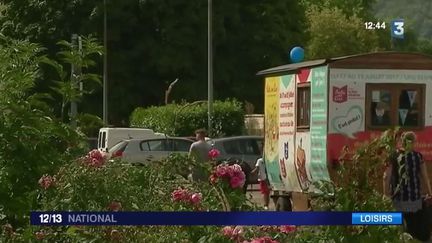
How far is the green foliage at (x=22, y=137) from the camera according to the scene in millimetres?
8977

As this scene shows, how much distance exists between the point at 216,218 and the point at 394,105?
12595 mm

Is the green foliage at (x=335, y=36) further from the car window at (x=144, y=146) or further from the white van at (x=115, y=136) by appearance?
the car window at (x=144, y=146)

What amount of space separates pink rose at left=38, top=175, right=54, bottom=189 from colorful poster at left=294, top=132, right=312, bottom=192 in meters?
11.2

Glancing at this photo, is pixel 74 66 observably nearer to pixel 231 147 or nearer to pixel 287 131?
pixel 287 131

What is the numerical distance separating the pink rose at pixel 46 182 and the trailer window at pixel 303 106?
11965 millimetres

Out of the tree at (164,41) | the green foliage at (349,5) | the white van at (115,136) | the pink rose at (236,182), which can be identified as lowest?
the white van at (115,136)

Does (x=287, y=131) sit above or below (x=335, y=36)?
below

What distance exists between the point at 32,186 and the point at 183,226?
5.77ft

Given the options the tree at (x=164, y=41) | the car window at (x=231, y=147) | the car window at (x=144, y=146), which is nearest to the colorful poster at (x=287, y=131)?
the car window at (x=231, y=147)

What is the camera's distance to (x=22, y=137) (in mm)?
9070

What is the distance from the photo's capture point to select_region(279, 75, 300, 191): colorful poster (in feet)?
68.9

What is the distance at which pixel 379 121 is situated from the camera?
19469 millimetres

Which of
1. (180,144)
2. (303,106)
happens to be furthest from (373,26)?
(303,106)

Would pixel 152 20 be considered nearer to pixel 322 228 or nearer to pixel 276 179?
pixel 276 179
